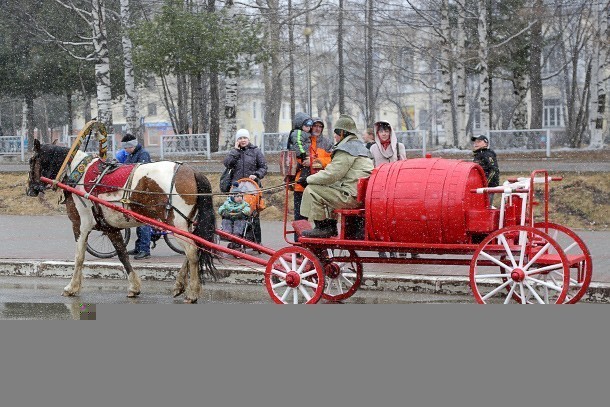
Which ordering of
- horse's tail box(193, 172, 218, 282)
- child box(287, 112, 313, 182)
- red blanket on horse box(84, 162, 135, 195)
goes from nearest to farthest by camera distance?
horse's tail box(193, 172, 218, 282) → red blanket on horse box(84, 162, 135, 195) → child box(287, 112, 313, 182)

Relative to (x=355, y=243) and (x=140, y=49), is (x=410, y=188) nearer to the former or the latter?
(x=355, y=243)

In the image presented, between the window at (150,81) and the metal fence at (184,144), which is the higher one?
the window at (150,81)

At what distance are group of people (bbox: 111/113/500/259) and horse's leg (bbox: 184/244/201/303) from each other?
0.74 meters

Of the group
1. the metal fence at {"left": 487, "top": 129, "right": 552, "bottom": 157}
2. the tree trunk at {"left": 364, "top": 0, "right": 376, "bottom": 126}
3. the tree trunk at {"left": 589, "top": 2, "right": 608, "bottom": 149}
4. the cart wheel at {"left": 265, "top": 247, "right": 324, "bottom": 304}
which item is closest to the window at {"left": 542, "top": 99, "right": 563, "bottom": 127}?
the tree trunk at {"left": 364, "top": 0, "right": 376, "bottom": 126}

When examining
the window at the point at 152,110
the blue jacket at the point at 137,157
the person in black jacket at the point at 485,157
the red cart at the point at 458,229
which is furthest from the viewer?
the window at the point at 152,110

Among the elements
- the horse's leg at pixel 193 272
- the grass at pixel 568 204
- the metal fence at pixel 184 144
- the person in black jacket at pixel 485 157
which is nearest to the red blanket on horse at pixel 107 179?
the horse's leg at pixel 193 272

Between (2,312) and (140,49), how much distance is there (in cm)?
2029

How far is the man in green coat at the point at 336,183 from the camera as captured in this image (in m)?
9.05

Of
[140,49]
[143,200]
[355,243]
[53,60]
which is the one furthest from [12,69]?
[355,243]

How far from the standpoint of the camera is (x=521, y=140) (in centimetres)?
2625

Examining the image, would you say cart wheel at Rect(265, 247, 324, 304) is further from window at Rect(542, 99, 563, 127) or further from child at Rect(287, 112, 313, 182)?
window at Rect(542, 99, 563, 127)

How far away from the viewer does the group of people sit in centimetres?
908

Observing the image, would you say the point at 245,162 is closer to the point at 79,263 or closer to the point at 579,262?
the point at 79,263

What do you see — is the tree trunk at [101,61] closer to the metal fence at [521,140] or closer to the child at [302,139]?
the metal fence at [521,140]
